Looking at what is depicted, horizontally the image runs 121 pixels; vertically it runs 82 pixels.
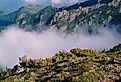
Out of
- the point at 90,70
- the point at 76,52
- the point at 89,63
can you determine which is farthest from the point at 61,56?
the point at 90,70

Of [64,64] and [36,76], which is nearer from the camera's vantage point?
[36,76]

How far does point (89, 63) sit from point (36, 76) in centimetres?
651

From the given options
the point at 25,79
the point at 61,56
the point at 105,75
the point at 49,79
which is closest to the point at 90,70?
the point at 105,75

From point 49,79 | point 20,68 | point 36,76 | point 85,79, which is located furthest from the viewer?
point 20,68

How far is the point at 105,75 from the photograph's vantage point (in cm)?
4119

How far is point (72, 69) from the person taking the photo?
146 ft

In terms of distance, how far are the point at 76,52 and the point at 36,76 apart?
1115 cm

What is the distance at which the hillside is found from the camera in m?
40.5

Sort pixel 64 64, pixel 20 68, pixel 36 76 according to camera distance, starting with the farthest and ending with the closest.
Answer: pixel 20 68 < pixel 64 64 < pixel 36 76

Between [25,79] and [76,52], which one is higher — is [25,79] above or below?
below

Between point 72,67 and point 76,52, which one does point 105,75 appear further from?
point 76,52

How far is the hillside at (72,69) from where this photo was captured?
133 ft

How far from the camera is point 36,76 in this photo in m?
45.2

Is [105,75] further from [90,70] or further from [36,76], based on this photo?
[36,76]
